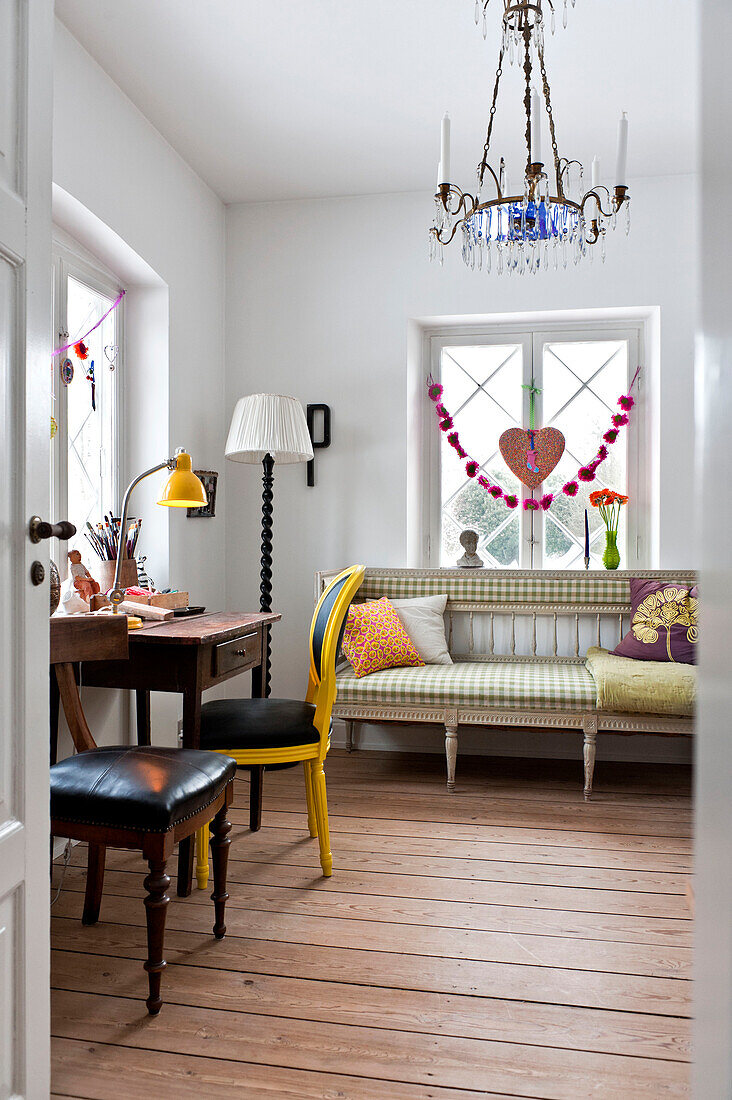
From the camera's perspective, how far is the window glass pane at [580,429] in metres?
4.33

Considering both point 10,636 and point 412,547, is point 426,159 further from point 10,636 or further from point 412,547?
point 10,636

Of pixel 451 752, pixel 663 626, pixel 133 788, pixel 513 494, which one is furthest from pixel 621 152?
pixel 451 752

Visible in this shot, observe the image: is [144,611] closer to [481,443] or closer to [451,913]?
[451,913]

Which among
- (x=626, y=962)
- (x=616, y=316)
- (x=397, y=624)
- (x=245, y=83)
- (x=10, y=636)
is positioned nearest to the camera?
(x=10, y=636)

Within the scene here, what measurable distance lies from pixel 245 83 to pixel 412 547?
90.0 inches

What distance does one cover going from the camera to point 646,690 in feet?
10.8

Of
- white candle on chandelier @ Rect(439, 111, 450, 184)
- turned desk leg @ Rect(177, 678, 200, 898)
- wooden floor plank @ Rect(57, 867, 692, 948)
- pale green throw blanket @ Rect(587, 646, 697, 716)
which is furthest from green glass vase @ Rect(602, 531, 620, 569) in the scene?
turned desk leg @ Rect(177, 678, 200, 898)

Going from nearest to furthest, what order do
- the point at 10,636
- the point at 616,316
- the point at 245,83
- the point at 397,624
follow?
the point at 10,636 < the point at 245,83 < the point at 397,624 < the point at 616,316

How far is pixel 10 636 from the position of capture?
1.30m

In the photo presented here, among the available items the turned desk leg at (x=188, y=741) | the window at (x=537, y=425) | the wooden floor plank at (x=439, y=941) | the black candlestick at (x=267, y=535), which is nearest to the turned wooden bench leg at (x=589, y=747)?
the window at (x=537, y=425)

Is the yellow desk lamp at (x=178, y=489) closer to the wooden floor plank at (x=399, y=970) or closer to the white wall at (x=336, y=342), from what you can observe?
the wooden floor plank at (x=399, y=970)

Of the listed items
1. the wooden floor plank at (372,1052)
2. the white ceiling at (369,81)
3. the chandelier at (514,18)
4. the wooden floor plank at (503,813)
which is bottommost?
the wooden floor plank at (503,813)

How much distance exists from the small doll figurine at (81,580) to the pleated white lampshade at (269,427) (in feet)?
3.91

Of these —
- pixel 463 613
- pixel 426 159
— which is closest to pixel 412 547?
pixel 463 613
